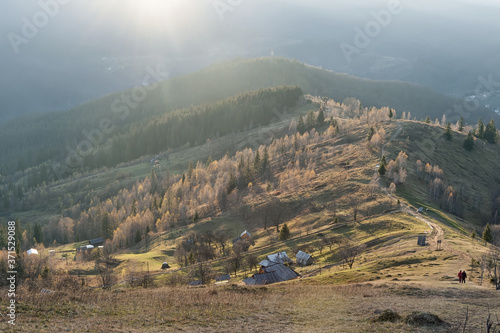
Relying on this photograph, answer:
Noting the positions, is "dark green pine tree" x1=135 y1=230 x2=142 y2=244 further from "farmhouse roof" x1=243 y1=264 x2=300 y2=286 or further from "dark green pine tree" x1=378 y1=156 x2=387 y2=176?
"dark green pine tree" x1=378 y1=156 x2=387 y2=176

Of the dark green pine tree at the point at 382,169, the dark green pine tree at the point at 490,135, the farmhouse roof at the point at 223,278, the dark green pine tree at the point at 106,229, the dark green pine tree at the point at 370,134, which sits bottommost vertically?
the dark green pine tree at the point at 106,229

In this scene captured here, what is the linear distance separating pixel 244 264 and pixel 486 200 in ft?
293

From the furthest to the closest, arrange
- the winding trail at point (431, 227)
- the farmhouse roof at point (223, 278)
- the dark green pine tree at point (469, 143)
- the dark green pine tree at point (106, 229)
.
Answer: the dark green pine tree at point (469, 143) → the dark green pine tree at point (106, 229) → the farmhouse roof at point (223, 278) → the winding trail at point (431, 227)

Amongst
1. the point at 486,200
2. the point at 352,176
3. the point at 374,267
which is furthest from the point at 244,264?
the point at 486,200

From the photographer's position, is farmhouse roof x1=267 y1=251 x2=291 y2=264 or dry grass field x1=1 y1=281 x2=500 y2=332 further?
farmhouse roof x1=267 y1=251 x2=291 y2=264

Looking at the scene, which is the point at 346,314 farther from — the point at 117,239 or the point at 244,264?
the point at 117,239

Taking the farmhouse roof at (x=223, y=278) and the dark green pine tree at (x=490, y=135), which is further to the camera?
the dark green pine tree at (x=490, y=135)

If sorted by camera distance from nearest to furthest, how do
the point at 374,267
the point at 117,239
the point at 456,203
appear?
the point at 374,267 → the point at 456,203 → the point at 117,239

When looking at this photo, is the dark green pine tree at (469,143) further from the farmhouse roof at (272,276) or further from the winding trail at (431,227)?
the farmhouse roof at (272,276)

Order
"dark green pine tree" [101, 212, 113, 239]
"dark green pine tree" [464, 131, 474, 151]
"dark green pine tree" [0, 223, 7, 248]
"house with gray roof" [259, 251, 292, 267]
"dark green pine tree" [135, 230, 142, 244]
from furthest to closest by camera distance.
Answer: "dark green pine tree" [464, 131, 474, 151]
"dark green pine tree" [101, 212, 113, 239]
"dark green pine tree" [0, 223, 7, 248]
"dark green pine tree" [135, 230, 142, 244]
"house with gray roof" [259, 251, 292, 267]

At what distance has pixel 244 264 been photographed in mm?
90688

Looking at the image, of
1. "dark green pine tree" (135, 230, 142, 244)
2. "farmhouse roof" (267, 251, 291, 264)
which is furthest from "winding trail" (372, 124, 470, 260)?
"dark green pine tree" (135, 230, 142, 244)

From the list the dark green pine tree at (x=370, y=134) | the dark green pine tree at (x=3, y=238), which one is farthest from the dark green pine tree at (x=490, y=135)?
the dark green pine tree at (x=3, y=238)

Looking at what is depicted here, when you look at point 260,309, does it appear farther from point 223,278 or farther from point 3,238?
point 3,238
